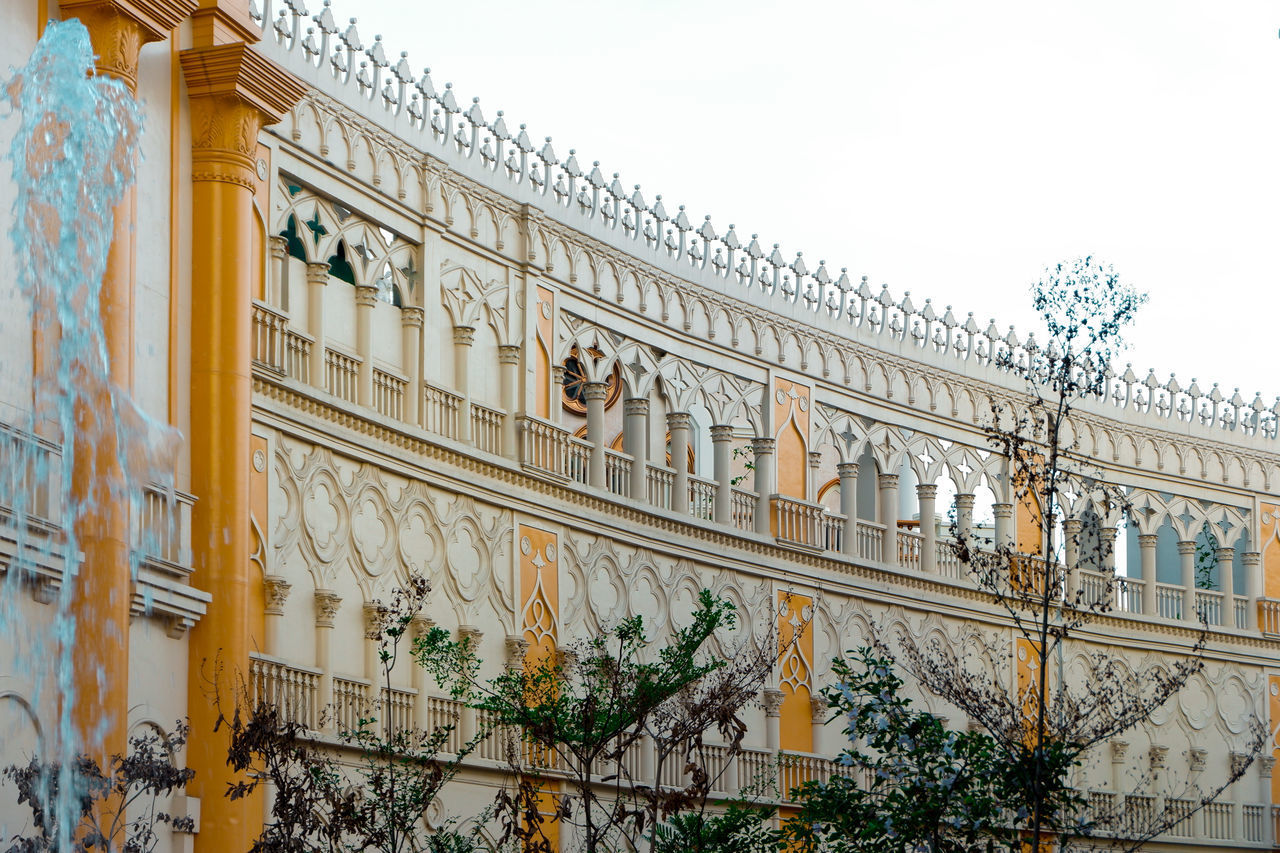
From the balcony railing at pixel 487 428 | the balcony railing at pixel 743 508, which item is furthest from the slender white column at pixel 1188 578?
the balcony railing at pixel 487 428

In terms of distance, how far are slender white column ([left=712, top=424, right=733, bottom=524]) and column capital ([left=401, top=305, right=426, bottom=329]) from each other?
4882mm

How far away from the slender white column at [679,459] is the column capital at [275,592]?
6.35m

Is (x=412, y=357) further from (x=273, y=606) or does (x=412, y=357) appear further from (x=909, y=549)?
(x=909, y=549)

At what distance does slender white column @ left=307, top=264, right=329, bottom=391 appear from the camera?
16828 mm

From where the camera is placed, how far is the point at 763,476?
74.7 feet

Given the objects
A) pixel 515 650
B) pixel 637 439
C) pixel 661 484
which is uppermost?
pixel 637 439

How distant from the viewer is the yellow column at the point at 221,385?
44.9 ft

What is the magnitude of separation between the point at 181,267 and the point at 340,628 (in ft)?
13.3

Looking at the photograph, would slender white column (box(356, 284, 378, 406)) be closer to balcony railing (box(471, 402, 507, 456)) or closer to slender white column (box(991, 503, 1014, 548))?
balcony railing (box(471, 402, 507, 456))

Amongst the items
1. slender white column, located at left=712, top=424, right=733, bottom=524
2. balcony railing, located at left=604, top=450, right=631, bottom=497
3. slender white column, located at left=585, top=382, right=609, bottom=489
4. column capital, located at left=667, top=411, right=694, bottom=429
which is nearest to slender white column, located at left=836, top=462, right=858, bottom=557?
slender white column, located at left=712, top=424, right=733, bottom=524

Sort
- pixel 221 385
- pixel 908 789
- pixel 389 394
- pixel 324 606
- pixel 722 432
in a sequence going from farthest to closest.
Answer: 1. pixel 722 432
2. pixel 389 394
3. pixel 324 606
4. pixel 221 385
5. pixel 908 789

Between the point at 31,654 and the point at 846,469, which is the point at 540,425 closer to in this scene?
the point at 846,469

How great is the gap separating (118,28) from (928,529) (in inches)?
553

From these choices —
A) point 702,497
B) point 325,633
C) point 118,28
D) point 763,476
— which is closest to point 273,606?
point 325,633
